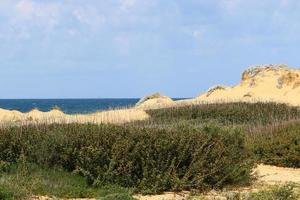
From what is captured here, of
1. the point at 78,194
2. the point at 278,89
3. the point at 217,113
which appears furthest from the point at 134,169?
the point at 278,89

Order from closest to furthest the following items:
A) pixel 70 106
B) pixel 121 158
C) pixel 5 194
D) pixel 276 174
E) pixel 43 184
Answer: pixel 5 194 < pixel 43 184 < pixel 121 158 < pixel 276 174 < pixel 70 106

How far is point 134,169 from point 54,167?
1.50 m

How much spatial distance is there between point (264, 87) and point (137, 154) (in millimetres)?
28659

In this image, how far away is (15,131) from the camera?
12.7 m

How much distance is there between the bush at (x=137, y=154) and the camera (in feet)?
37.4

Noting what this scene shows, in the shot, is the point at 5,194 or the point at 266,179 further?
the point at 266,179

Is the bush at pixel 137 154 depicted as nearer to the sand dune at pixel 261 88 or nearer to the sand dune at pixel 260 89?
the sand dune at pixel 260 89

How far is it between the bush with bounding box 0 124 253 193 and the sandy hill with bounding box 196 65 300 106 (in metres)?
23.8

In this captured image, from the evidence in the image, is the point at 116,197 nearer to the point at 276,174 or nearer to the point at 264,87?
the point at 276,174

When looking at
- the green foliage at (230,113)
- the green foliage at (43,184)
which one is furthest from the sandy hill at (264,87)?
the green foliage at (43,184)

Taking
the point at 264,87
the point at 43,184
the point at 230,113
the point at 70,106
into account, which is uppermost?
the point at 264,87

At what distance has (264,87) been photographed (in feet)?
128

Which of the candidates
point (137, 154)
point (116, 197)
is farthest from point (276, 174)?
point (116, 197)

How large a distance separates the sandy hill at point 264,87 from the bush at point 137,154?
23.8m
